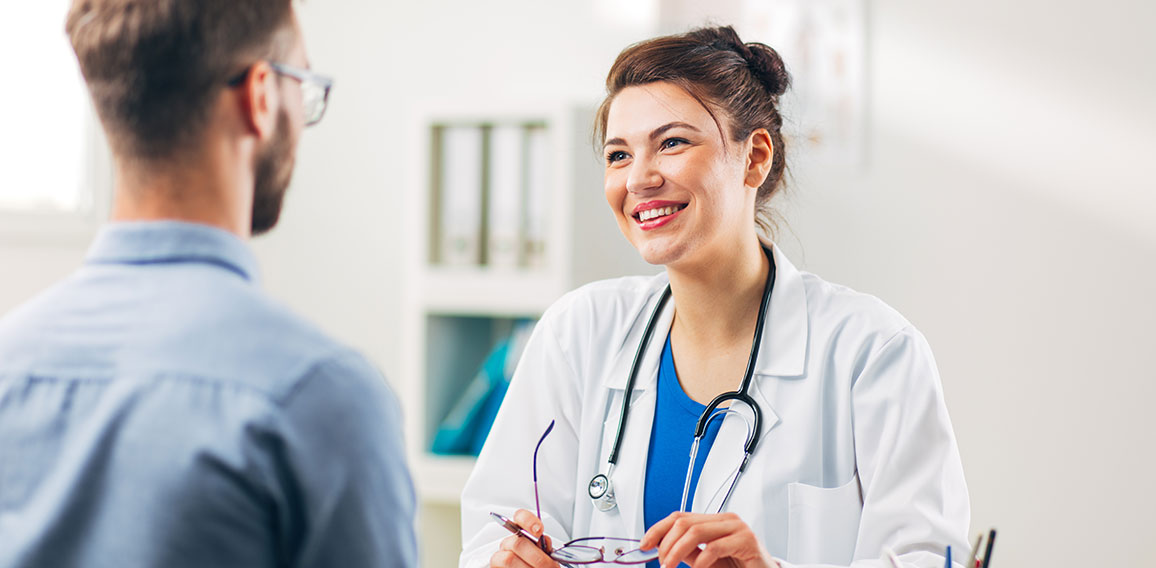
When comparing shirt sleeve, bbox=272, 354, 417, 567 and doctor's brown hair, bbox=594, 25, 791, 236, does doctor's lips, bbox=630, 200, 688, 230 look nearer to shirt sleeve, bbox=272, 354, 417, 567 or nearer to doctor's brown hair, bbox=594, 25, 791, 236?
doctor's brown hair, bbox=594, 25, 791, 236

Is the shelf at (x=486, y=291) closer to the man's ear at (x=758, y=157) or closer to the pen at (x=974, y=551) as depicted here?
the man's ear at (x=758, y=157)

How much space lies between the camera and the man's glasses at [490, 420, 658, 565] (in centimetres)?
132

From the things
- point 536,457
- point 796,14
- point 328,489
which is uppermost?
point 796,14

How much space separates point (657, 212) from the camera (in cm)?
154

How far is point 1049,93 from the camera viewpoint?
2477mm

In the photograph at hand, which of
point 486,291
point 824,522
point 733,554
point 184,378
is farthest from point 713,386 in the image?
point 486,291

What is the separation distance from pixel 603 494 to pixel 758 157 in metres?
0.60

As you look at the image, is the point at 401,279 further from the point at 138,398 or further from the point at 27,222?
the point at 138,398

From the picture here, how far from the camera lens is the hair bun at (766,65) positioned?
1616 millimetres

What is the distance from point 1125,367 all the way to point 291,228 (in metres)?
2.41

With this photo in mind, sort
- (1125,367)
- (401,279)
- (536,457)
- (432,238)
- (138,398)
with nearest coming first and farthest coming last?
1. (138,398)
2. (536,457)
3. (1125,367)
4. (432,238)
5. (401,279)

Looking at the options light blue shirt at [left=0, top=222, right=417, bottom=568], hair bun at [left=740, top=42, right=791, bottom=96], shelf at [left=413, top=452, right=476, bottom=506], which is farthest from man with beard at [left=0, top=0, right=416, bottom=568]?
shelf at [left=413, top=452, right=476, bottom=506]

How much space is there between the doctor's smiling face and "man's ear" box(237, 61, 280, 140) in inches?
31.1

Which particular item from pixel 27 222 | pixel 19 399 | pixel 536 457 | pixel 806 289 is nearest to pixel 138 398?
pixel 19 399
